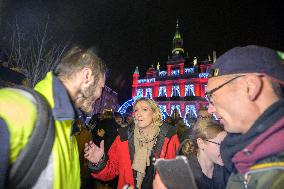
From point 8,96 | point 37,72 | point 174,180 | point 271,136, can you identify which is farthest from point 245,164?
point 37,72

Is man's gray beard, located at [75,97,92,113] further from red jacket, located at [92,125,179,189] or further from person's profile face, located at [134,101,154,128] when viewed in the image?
person's profile face, located at [134,101,154,128]

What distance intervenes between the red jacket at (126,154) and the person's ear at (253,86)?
229 centimetres

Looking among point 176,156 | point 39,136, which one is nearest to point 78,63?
point 39,136

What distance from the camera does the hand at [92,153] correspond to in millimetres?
3459

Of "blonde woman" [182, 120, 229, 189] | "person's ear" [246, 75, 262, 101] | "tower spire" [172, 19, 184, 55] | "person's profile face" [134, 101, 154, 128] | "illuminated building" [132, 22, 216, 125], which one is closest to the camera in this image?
"person's ear" [246, 75, 262, 101]

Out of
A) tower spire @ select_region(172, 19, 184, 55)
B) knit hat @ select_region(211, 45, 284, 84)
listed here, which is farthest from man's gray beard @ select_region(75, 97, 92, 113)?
tower spire @ select_region(172, 19, 184, 55)

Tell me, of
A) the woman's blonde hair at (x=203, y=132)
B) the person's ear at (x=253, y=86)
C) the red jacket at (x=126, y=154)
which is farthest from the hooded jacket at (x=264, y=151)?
the red jacket at (x=126, y=154)

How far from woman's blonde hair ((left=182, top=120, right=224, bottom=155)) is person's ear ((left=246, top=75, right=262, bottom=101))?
1.76 metres

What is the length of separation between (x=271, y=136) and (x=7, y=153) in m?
1.57

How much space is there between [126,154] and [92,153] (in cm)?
65

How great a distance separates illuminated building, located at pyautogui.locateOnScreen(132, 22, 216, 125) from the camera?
1980 inches

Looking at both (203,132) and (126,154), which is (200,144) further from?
(126,154)

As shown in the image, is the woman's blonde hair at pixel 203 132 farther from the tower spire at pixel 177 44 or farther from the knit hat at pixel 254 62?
the tower spire at pixel 177 44

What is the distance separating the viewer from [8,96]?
1.54 metres
